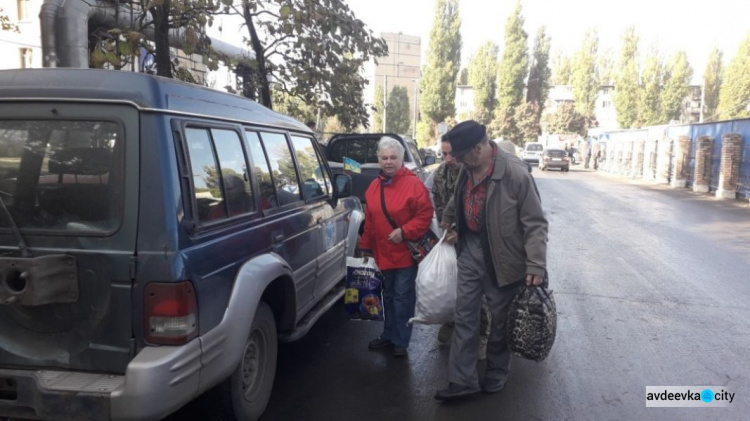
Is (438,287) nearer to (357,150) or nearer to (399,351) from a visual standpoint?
(399,351)

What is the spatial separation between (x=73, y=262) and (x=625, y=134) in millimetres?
35704

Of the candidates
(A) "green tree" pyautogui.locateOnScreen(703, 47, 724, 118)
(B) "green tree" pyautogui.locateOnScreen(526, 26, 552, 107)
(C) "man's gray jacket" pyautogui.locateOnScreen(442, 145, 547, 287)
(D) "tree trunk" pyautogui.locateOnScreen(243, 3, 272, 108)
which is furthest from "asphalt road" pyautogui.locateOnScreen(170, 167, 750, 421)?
(B) "green tree" pyautogui.locateOnScreen(526, 26, 552, 107)

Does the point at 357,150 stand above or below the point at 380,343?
above

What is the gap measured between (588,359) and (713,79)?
65.2 m

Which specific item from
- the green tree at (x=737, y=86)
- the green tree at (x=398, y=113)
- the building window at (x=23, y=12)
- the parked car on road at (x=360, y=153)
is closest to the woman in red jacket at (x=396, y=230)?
the parked car on road at (x=360, y=153)

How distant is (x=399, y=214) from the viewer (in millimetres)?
4391

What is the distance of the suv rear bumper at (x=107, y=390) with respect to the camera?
245cm

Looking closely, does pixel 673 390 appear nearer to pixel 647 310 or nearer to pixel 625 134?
pixel 647 310

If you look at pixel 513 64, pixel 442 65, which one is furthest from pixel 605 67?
pixel 442 65

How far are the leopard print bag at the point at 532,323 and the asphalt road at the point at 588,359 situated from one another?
0.42 metres

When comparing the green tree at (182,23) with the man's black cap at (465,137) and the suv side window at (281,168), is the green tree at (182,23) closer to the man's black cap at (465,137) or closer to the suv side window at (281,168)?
the suv side window at (281,168)

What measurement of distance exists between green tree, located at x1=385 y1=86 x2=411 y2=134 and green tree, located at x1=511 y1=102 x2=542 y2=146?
12359 mm

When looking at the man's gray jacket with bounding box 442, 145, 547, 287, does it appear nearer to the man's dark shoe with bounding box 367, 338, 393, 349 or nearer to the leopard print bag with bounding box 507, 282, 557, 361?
the leopard print bag with bounding box 507, 282, 557, 361

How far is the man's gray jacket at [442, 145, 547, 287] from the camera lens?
356 cm
